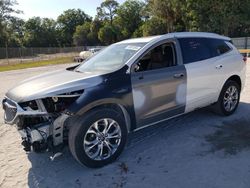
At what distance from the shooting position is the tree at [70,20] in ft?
336

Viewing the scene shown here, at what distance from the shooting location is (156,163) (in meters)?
4.36

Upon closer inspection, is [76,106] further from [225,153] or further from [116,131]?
[225,153]

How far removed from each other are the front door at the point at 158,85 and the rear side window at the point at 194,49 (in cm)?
25

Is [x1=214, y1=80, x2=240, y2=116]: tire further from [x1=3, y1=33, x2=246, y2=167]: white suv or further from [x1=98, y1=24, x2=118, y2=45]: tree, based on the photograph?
[x1=98, y1=24, x2=118, y2=45]: tree

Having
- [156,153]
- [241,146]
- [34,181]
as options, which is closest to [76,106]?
[34,181]

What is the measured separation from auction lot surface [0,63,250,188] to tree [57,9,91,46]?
3804 inches

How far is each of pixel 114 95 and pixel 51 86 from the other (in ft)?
2.94

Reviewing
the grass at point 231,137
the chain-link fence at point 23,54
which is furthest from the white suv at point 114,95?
the chain-link fence at point 23,54

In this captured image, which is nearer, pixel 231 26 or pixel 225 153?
pixel 225 153

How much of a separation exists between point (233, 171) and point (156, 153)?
3.83 ft

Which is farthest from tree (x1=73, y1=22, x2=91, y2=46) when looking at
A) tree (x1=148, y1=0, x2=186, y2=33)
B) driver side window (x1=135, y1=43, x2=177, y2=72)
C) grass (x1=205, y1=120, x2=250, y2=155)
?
driver side window (x1=135, y1=43, x2=177, y2=72)

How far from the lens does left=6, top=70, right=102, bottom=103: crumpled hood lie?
406cm

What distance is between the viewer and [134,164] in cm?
437

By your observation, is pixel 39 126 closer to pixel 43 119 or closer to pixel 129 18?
pixel 43 119
